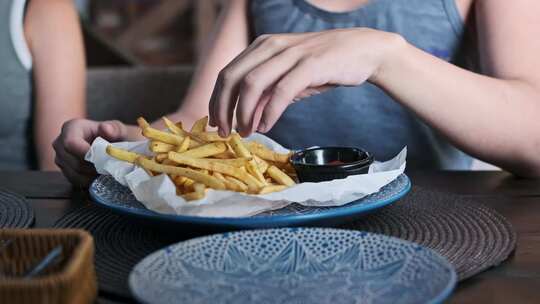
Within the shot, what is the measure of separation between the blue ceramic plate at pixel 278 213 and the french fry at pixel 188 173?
0.05m

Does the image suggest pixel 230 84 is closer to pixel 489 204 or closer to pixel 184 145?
pixel 184 145

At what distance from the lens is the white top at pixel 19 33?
1.67 metres

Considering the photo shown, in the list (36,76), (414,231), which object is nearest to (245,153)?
(414,231)

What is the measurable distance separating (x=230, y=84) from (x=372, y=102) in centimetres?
62

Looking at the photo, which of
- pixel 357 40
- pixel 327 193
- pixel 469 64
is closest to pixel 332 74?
pixel 357 40

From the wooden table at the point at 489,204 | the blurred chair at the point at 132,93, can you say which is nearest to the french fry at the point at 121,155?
the wooden table at the point at 489,204

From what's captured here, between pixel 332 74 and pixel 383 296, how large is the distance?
43cm

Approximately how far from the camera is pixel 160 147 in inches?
38.5

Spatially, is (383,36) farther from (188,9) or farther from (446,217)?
(188,9)

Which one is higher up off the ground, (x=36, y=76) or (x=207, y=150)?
(x=207, y=150)

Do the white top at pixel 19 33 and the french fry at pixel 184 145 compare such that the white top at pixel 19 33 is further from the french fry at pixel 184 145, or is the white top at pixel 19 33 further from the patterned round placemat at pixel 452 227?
the patterned round placemat at pixel 452 227

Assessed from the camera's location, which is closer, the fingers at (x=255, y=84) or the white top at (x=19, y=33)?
the fingers at (x=255, y=84)

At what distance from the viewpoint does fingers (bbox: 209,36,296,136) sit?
97 centimetres

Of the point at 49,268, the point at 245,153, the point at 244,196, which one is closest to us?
the point at 49,268
